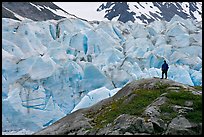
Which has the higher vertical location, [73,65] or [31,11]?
[31,11]

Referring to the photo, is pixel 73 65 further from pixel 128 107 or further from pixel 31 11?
pixel 31 11

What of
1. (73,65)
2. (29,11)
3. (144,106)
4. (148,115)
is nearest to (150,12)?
(29,11)

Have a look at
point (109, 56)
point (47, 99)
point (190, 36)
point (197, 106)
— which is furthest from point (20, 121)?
point (190, 36)

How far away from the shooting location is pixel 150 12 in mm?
100250

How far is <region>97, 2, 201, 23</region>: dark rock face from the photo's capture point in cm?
9406

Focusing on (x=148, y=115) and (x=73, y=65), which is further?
(x=73, y=65)

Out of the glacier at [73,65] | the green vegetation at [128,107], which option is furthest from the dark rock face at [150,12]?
the green vegetation at [128,107]

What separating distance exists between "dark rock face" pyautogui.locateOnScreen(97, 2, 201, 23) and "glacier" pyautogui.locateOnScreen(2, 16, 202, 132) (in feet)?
173

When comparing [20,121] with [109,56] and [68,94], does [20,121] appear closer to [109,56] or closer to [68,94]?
[68,94]

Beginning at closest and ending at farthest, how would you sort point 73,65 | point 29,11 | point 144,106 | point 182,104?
point 182,104, point 144,106, point 73,65, point 29,11

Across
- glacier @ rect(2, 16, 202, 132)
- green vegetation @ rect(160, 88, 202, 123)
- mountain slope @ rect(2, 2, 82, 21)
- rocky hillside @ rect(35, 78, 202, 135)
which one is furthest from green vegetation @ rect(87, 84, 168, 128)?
mountain slope @ rect(2, 2, 82, 21)

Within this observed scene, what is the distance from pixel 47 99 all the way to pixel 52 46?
10217 millimetres

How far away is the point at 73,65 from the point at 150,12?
3069 inches

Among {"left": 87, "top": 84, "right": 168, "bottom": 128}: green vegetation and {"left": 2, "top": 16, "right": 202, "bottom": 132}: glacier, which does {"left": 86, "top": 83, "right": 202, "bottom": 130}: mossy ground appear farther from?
{"left": 2, "top": 16, "right": 202, "bottom": 132}: glacier
